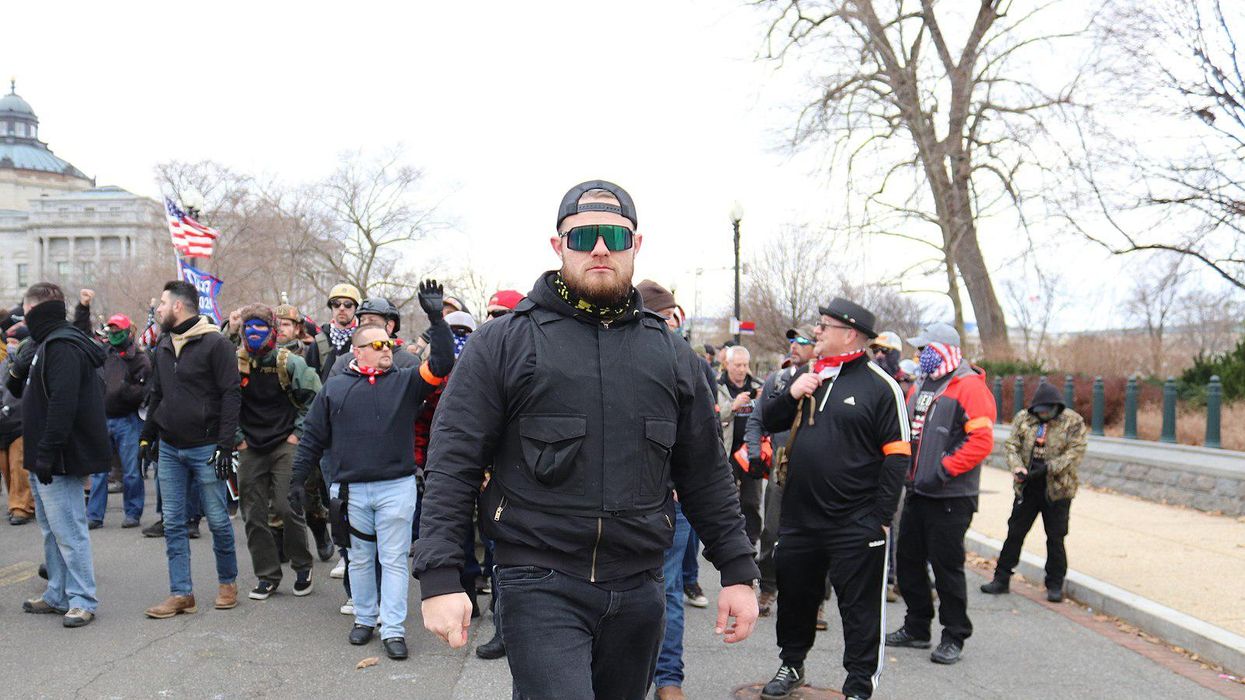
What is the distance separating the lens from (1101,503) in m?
12.7

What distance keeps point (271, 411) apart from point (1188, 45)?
15.6 meters

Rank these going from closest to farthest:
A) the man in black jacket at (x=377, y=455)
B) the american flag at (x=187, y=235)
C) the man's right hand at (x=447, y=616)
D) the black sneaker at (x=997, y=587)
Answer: the man's right hand at (x=447, y=616) → the man in black jacket at (x=377, y=455) → the black sneaker at (x=997, y=587) → the american flag at (x=187, y=235)

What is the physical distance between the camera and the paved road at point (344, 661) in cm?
526

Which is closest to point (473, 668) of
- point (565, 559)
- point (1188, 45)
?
point (565, 559)

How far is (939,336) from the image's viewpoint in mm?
6367

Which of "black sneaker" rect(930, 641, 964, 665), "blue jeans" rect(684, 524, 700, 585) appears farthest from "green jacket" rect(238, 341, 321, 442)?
"black sneaker" rect(930, 641, 964, 665)

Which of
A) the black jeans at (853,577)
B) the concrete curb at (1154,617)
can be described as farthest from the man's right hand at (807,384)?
the concrete curb at (1154,617)

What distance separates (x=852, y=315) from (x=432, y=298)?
2.21m

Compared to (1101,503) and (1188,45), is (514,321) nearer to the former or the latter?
(1101,503)

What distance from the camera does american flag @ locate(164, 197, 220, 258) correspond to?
607 inches

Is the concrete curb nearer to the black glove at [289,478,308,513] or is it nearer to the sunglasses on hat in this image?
the sunglasses on hat

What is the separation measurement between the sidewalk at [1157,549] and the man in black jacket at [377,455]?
17.8 feet

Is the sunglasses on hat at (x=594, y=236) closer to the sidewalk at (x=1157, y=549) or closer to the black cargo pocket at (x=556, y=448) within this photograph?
the black cargo pocket at (x=556, y=448)

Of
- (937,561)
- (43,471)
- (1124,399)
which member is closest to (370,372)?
(43,471)
